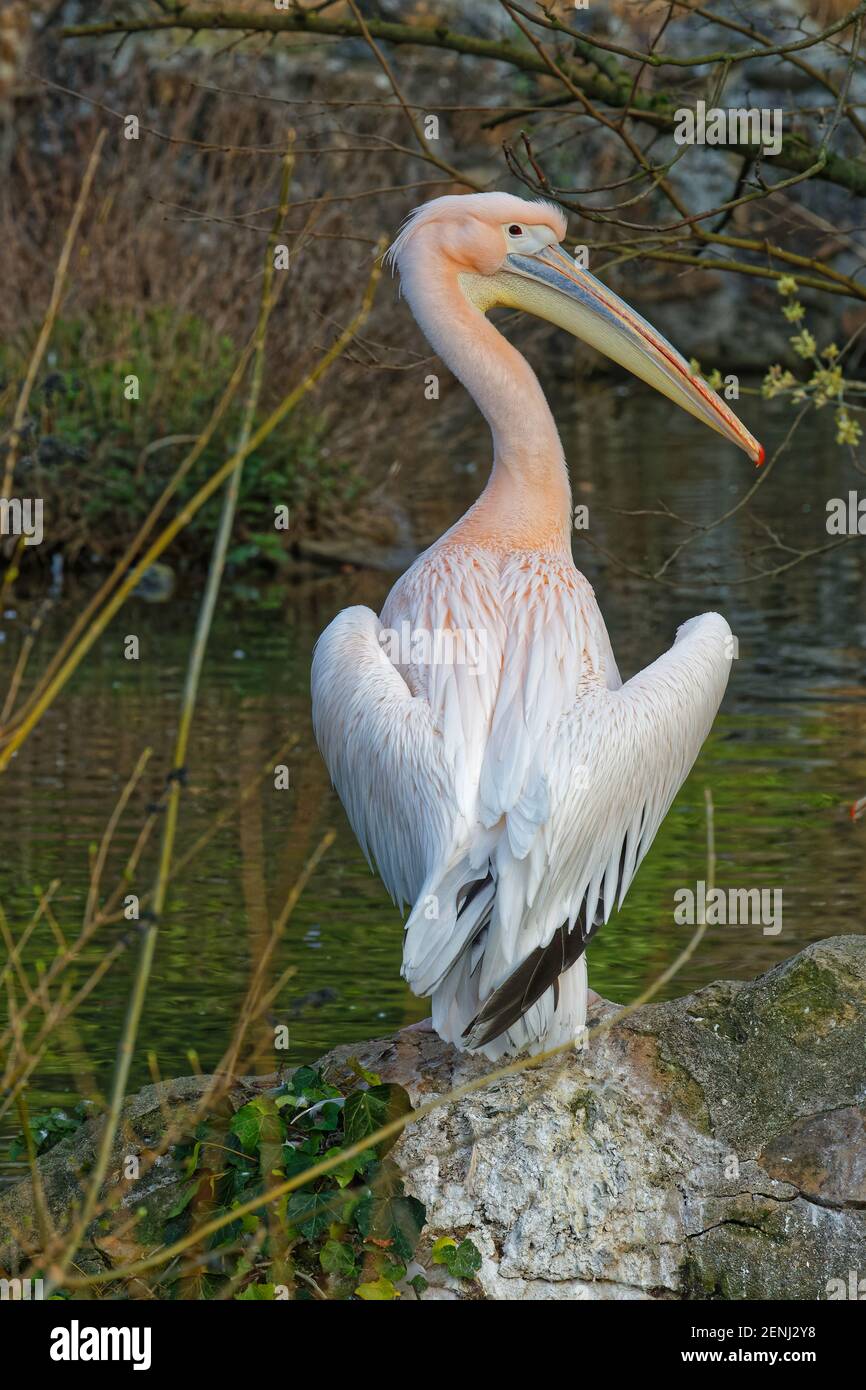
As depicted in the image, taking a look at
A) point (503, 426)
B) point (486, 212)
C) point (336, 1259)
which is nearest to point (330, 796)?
point (503, 426)

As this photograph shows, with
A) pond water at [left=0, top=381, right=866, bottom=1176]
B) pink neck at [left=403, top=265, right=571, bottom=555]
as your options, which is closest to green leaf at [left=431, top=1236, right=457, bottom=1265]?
pond water at [left=0, top=381, right=866, bottom=1176]

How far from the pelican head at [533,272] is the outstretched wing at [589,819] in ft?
2.65

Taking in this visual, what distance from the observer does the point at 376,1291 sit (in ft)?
11.3

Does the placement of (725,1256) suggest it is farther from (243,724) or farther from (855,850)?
(243,724)

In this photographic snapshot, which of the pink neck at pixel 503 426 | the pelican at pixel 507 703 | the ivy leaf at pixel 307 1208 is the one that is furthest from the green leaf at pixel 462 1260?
the pink neck at pixel 503 426

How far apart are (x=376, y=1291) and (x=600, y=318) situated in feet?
7.44

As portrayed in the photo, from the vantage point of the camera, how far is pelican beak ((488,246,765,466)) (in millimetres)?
4539

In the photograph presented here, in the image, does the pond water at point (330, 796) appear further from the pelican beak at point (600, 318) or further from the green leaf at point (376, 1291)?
the pelican beak at point (600, 318)

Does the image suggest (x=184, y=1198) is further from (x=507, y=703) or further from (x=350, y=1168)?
(x=507, y=703)

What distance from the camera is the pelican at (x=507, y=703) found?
3576 millimetres

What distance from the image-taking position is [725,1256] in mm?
3551

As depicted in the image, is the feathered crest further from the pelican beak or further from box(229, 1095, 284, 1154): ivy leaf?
box(229, 1095, 284, 1154): ivy leaf

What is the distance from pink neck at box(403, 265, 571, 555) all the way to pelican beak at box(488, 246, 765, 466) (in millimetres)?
133
